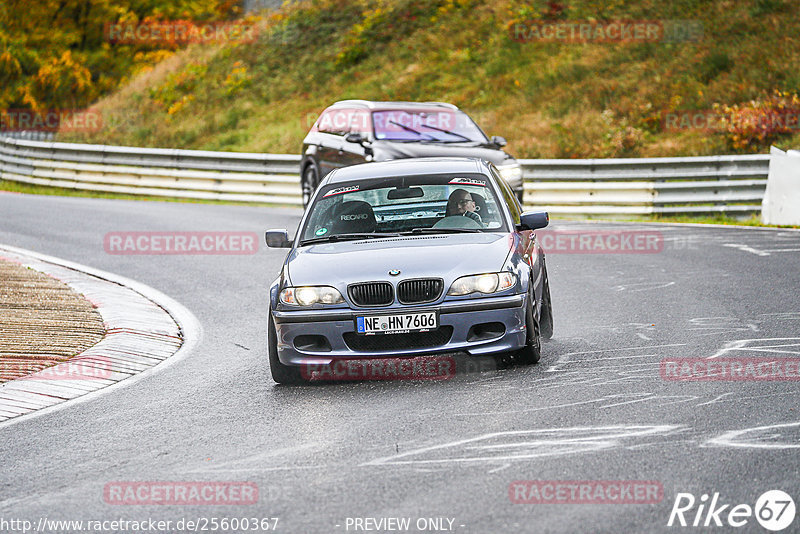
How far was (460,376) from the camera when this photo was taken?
8.44 meters

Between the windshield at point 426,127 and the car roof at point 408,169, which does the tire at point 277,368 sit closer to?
the car roof at point 408,169

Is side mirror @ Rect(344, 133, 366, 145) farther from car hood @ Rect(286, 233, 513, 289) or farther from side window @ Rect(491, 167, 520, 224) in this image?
car hood @ Rect(286, 233, 513, 289)

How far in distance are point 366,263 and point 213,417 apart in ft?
5.32

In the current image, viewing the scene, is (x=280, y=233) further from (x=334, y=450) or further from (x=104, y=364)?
(x=334, y=450)

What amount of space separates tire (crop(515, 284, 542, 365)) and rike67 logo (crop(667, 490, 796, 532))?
3.06 m

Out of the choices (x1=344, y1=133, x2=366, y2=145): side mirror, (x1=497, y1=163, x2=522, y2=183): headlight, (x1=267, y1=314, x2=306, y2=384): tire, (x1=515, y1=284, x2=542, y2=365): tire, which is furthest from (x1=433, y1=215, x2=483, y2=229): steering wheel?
(x1=344, y1=133, x2=366, y2=145): side mirror

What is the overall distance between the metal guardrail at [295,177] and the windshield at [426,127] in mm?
3771

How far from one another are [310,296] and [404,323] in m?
0.72

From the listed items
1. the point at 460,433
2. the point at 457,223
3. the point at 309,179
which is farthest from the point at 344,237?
the point at 309,179

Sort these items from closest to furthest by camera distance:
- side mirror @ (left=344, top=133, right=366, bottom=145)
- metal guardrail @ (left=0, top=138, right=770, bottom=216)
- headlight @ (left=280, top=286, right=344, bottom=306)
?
1. headlight @ (left=280, top=286, right=344, bottom=306)
2. side mirror @ (left=344, top=133, right=366, bottom=145)
3. metal guardrail @ (left=0, top=138, right=770, bottom=216)

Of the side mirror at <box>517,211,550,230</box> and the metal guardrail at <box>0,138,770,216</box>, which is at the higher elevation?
the side mirror at <box>517,211,550,230</box>

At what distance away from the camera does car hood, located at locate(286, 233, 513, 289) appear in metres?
8.19

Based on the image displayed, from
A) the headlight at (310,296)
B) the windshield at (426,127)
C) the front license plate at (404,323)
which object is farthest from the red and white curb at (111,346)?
the windshield at (426,127)

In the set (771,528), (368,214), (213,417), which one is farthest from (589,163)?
(771,528)
